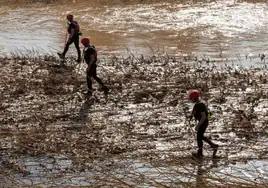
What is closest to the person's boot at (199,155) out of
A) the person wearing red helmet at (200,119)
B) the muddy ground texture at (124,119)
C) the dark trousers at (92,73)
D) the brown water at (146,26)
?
the person wearing red helmet at (200,119)

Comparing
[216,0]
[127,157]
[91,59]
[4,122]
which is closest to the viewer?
[127,157]

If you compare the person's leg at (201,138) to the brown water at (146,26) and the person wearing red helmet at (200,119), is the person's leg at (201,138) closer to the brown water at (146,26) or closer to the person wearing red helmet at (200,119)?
the person wearing red helmet at (200,119)

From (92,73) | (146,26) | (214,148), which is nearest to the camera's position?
(214,148)

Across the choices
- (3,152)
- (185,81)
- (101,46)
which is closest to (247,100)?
(185,81)

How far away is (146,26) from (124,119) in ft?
32.7

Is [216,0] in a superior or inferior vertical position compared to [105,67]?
superior

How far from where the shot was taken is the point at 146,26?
63.1ft

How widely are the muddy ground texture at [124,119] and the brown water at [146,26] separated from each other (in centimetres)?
238

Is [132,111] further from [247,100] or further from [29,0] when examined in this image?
[29,0]

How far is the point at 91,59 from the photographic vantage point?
36.3ft

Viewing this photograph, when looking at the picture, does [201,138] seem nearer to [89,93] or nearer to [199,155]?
[199,155]

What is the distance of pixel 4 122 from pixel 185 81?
15.9ft

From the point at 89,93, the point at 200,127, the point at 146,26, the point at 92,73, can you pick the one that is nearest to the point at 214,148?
the point at 200,127

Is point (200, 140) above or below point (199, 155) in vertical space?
above
